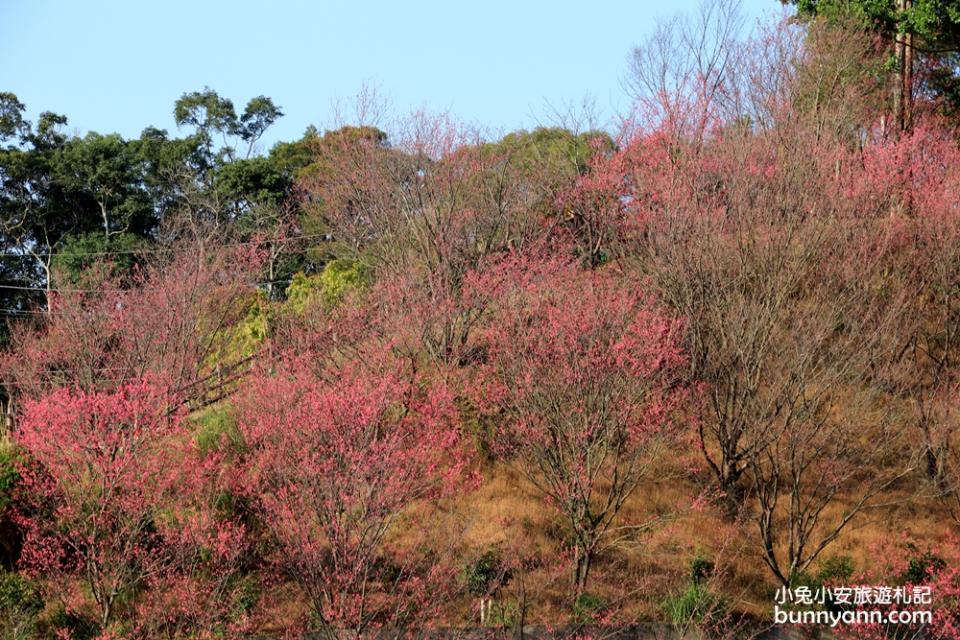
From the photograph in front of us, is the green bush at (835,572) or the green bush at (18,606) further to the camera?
the green bush at (835,572)

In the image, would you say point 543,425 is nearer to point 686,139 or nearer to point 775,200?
point 775,200

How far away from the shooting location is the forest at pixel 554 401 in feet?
39.6

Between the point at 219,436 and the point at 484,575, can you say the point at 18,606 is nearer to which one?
the point at 219,436

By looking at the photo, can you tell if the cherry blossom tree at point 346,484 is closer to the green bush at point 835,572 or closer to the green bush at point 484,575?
the green bush at point 484,575

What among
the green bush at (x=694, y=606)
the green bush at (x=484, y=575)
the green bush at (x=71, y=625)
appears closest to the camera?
the green bush at (x=71, y=625)

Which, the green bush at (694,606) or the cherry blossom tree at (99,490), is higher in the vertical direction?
the cherry blossom tree at (99,490)

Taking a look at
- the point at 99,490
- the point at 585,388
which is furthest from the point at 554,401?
the point at 99,490

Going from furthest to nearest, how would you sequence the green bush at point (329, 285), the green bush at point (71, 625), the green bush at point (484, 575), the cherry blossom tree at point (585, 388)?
the green bush at point (329, 285) → the green bush at point (484, 575) → the cherry blossom tree at point (585, 388) → the green bush at point (71, 625)

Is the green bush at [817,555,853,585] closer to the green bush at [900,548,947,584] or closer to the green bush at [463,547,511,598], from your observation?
the green bush at [900,548,947,584]

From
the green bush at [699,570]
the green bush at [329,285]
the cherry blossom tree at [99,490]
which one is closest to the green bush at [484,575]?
the green bush at [699,570]

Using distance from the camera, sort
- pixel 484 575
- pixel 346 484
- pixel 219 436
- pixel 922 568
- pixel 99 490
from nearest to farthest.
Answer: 1. pixel 346 484
2. pixel 99 490
3. pixel 484 575
4. pixel 922 568
5. pixel 219 436

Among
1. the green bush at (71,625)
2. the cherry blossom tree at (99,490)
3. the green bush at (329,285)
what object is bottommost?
the green bush at (71,625)

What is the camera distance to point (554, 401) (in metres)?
12.3

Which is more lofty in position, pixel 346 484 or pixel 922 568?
pixel 346 484
